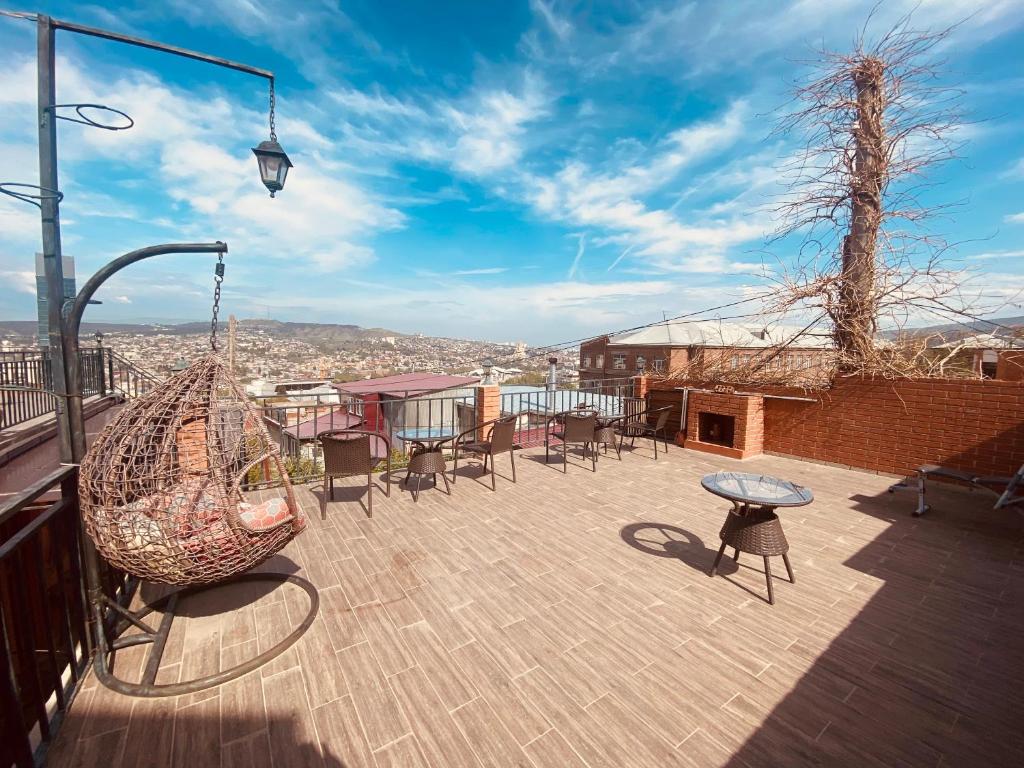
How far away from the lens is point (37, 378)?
7523 mm

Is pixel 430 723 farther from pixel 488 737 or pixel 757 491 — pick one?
pixel 757 491

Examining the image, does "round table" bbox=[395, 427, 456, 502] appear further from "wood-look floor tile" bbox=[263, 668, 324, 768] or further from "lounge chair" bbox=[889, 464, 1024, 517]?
"lounge chair" bbox=[889, 464, 1024, 517]

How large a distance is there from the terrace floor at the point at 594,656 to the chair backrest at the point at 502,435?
0.95 m

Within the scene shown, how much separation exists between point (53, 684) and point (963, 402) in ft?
25.3

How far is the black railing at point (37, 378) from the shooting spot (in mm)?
5754

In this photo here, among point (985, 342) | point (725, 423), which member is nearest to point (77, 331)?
point (725, 423)

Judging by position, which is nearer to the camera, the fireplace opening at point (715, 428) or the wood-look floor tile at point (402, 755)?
the wood-look floor tile at point (402, 755)

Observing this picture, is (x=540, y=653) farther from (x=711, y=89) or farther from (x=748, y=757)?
(x=711, y=89)

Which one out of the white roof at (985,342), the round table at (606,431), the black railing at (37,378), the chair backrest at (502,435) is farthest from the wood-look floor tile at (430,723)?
the white roof at (985,342)

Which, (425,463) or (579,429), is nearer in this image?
(425,463)

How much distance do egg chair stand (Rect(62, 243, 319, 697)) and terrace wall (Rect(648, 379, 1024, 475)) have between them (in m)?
6.43

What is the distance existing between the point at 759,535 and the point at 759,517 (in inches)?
4.4

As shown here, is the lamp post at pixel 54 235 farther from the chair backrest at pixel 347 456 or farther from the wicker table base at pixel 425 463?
the wicker table base at pixel 425 463

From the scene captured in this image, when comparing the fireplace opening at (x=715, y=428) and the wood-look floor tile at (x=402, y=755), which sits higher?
the fireplace opening at (x=715, y=428)
